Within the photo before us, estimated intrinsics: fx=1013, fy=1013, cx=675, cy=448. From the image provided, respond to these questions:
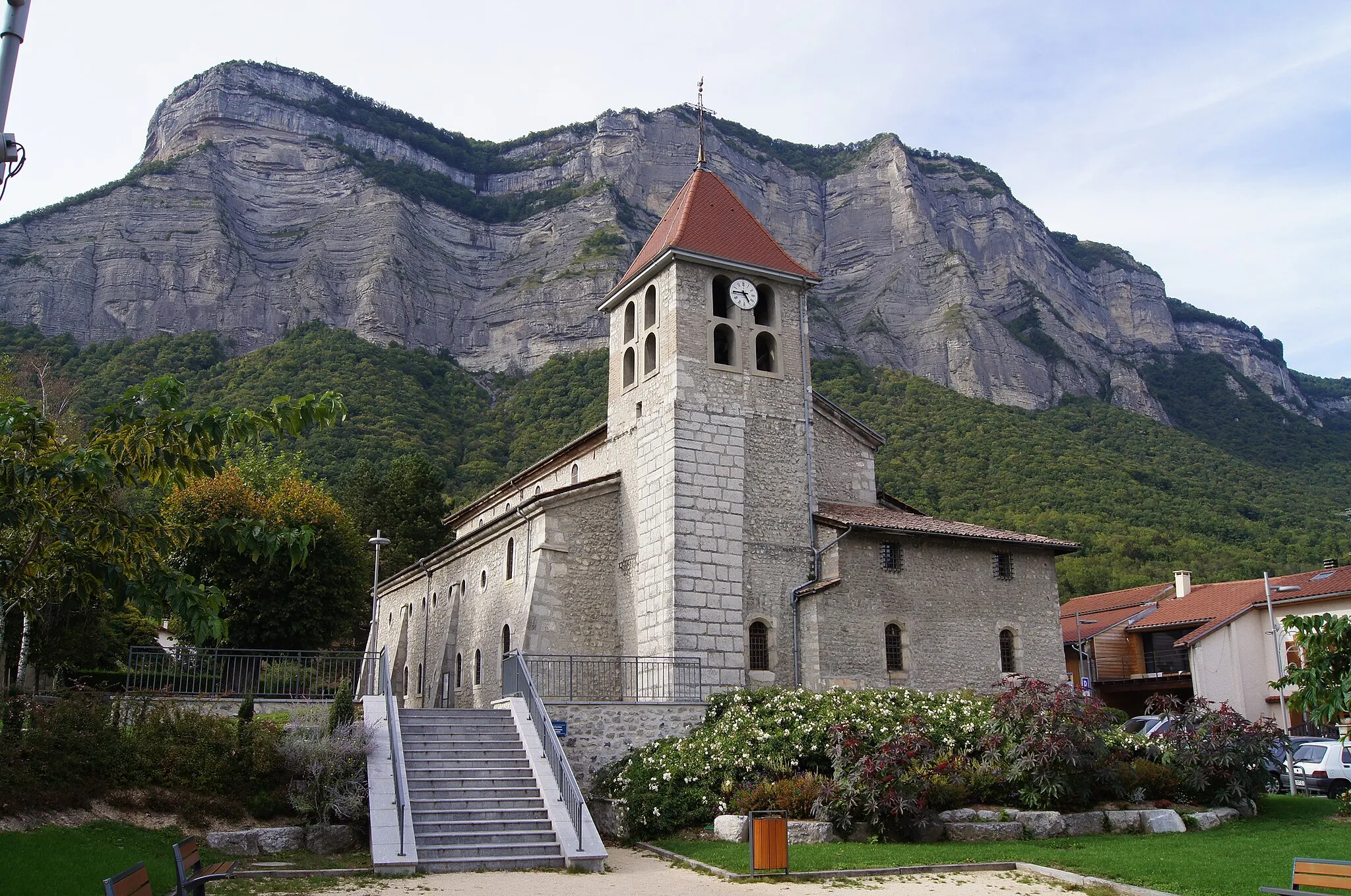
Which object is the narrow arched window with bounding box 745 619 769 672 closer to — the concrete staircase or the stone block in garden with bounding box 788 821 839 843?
the concrete staircase

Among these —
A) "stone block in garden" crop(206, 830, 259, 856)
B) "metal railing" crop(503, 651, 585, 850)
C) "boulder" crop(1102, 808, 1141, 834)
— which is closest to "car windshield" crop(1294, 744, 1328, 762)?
"boulder" crop(1102, 808, 1141, 834)

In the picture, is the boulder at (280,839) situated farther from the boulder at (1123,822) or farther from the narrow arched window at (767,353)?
the narrow arched window at (767,353)

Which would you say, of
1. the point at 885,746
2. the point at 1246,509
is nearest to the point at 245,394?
the point at 885,746

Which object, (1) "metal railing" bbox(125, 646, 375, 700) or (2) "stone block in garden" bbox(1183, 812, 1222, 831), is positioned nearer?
A: (2) "stone block in garden" bbox(1183, 812, 1222, 831)

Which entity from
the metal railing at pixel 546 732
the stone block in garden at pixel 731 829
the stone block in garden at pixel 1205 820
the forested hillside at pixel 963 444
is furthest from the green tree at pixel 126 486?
the forested hillside at pixel 963 444

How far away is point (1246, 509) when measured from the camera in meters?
62.9

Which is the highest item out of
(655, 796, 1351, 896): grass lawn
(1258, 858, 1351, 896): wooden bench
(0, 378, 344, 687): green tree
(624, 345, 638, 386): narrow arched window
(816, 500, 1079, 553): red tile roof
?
(624, 345, 638, 386): narrow arched window

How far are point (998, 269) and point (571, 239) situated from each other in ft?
159

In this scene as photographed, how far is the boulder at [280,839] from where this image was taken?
610 inches

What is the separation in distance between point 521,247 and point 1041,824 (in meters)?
103

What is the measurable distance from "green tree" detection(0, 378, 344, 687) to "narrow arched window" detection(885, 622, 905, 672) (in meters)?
17.1

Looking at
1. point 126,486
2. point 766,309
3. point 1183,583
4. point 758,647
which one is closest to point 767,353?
point 766,309

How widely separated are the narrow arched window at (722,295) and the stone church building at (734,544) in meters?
0.08

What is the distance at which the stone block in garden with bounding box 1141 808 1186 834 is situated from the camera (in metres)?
17.7
